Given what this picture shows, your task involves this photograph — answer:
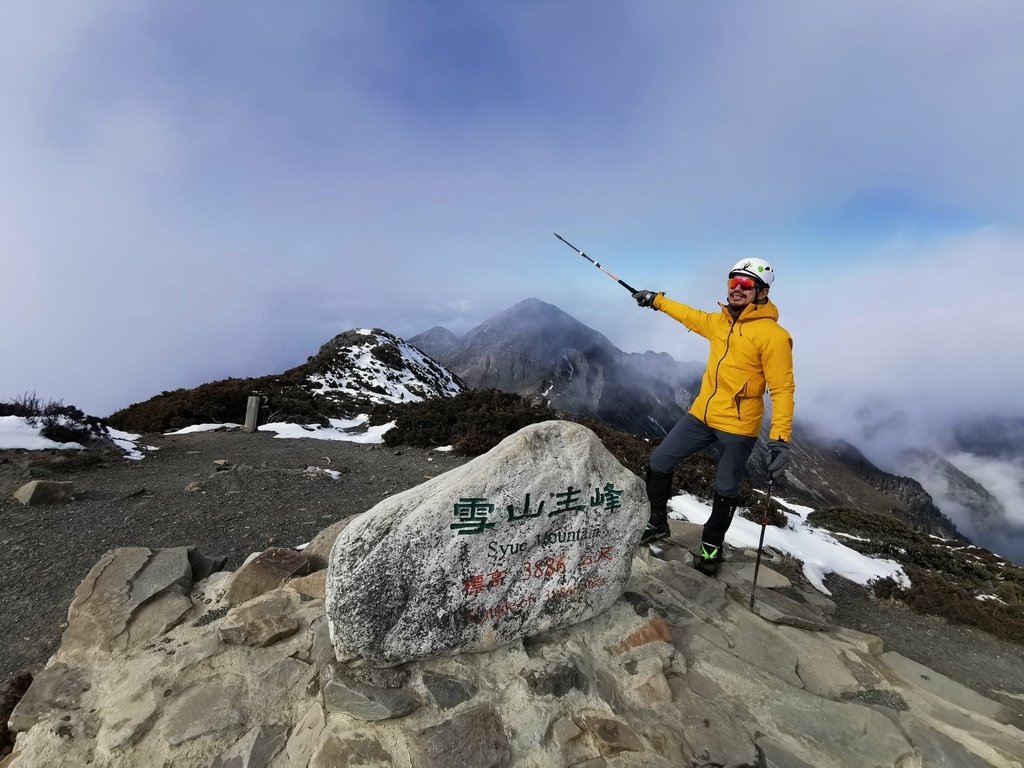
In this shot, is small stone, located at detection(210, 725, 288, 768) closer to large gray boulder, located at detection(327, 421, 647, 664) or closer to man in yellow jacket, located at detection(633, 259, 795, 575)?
A: large gray boulder, located at detection(327, 421, 647, 664)

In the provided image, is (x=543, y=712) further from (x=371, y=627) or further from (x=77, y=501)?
(x=77, y=501)

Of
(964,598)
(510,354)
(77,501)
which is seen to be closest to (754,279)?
(964,598)

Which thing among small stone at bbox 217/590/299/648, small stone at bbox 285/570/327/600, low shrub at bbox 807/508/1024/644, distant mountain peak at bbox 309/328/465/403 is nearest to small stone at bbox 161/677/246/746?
small stone at bbox 217/590/299/648

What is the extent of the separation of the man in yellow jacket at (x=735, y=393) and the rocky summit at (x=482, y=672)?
153 centimetres

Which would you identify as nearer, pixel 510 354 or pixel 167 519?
pixel 167 519

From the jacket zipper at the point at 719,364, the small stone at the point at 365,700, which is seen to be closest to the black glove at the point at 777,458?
the jacket zipper at the point at 719,364

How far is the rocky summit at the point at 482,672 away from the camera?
3.13 meters

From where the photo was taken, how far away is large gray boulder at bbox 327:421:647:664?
3268 mm

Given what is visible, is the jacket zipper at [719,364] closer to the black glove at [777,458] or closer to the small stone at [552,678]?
the black glove at [777,458]

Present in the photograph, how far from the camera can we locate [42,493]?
7418 millimetres

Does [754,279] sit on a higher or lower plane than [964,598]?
higher

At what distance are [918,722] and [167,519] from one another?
360 inches

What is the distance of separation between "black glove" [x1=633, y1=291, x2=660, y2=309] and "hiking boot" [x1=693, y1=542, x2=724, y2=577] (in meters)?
2.91

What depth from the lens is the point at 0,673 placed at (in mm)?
4141
